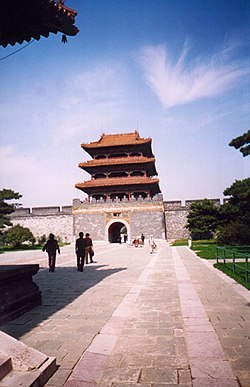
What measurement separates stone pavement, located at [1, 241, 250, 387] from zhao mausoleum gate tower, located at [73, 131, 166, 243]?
74.4 feet

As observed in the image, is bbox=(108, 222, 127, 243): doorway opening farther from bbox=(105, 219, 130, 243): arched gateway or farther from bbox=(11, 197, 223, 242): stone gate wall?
bbox=(11, 197, 223, 242): stone gate wall

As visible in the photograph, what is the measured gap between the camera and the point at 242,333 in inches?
133

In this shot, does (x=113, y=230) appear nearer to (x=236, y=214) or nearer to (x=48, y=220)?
(x=48, y=220)

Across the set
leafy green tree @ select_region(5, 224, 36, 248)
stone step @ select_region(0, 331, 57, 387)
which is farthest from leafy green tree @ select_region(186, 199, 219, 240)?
stone step @ select_region(0, 331, 57, 387)

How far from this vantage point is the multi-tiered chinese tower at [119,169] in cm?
3008

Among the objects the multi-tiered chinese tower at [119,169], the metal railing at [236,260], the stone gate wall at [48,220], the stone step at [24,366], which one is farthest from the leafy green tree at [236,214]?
the stone gate wall at [48,220]

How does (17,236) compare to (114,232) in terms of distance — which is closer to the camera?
(17,236)

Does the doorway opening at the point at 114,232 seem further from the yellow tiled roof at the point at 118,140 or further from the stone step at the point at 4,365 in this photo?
the stone step at the point at 4,365

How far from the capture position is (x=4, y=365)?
227 cm

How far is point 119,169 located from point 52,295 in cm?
2600

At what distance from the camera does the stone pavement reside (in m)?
2.45

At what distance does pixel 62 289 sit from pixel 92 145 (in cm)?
2668

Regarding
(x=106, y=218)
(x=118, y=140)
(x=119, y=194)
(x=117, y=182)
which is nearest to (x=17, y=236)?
(x=106, y=218)

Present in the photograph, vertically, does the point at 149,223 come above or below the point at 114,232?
above
